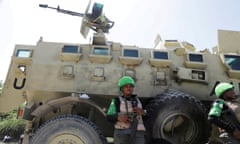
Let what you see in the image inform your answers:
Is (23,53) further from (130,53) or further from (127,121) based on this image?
(127,121)

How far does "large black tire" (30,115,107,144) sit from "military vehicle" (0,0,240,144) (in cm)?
53

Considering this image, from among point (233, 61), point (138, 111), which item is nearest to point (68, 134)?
point (138, 111)

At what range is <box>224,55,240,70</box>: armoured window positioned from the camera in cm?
515

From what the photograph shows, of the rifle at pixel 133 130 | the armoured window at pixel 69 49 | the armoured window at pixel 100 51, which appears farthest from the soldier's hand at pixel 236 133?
the armoured window at pixel 69 49

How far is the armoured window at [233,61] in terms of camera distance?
203 inches

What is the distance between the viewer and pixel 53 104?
14.5 feet

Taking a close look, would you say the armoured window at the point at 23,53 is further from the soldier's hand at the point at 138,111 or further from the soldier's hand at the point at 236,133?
the soldier's hand at the point at 236,133

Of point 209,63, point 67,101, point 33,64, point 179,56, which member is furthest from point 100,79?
point 209,63

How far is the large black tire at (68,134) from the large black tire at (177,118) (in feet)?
2.85

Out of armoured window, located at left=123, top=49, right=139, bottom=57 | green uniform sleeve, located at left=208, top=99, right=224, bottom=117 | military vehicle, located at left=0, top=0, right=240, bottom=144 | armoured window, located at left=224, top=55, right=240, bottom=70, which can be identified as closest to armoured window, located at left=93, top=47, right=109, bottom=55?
military vehicle, located at left=0, top=0, right=240, bottom=144

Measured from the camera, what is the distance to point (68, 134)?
385cm

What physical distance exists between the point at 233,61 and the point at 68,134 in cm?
338

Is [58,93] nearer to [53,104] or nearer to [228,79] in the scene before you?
[53,104]

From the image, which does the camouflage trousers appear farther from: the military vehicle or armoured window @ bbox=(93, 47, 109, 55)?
armoured window @ bbox=(93, 47, 109, 55)
